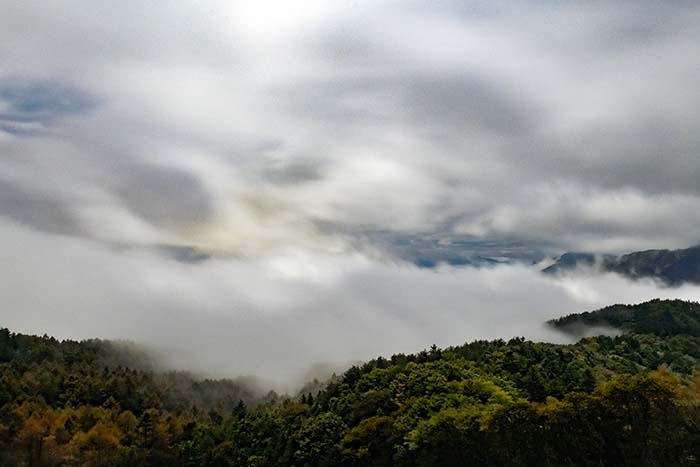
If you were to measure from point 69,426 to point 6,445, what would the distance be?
26.1 meters

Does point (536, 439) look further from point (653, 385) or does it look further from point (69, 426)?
point (69, 426)

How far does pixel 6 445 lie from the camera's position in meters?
164

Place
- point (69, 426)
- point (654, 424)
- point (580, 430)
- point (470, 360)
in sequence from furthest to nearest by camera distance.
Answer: point (69, 426) → point (470, 360) → point (580, 430) → point (654, 424)

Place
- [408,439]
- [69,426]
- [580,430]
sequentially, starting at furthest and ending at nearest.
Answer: [69,426] < [408,439] < [580,430]

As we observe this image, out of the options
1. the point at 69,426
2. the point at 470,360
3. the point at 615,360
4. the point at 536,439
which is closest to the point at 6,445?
the point at 69,426

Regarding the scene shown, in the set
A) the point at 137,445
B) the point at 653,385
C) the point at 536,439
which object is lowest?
the point at 137,445

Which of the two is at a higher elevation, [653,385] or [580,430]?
[653,385]

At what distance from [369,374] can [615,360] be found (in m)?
96.6

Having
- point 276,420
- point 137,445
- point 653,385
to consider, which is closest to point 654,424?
point 653,385

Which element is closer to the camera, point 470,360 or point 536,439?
point 536,439

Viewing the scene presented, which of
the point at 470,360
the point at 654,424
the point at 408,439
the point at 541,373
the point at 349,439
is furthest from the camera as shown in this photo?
the point at 470,360

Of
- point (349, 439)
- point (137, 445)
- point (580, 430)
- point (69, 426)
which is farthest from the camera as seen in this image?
point (69, 426)

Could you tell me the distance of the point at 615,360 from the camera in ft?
653

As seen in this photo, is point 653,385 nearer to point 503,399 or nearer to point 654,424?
point 654,424
